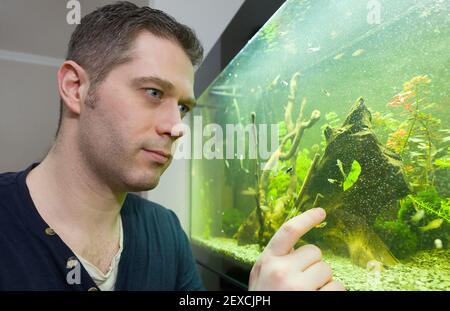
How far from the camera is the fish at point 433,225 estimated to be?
2.52ft

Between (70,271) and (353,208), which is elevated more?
(353,208)

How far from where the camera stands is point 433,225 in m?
0.78

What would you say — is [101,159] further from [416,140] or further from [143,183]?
[416,140]

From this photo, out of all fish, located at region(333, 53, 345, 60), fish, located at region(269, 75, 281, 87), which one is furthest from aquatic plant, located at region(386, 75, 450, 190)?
fish, located at region(269, 75, 281, 87)

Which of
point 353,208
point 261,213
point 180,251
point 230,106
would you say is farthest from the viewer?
point 230,106

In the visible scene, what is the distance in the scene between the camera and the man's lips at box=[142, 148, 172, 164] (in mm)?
949

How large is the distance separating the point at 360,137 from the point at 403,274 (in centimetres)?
38

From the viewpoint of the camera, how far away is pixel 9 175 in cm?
100

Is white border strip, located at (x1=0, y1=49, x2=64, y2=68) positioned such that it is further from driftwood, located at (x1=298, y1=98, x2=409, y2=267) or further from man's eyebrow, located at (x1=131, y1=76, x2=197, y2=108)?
driftwood, located at (x1=298, y1=98, x2=409, y2=267)

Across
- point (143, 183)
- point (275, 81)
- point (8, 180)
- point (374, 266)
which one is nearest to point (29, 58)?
point (8, 180)

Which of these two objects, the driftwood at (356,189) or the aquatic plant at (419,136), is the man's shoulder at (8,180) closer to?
the driftwood at (356,189)
